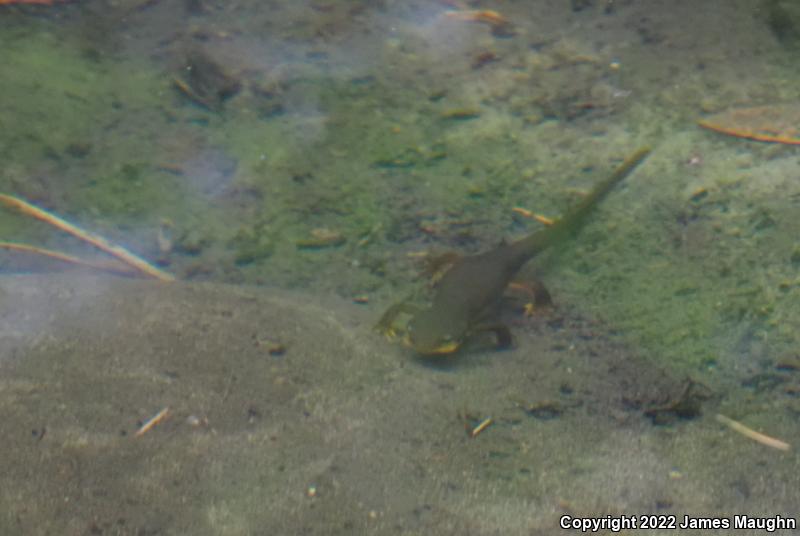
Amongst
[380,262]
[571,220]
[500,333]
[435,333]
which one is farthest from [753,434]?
[380,262]

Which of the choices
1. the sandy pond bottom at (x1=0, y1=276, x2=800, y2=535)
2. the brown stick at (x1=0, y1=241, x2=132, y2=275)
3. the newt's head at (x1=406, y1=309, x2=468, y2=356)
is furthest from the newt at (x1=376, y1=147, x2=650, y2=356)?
the brown stick at (x1=0, y1=241, x2=132, y2=275)

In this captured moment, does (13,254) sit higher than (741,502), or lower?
lower

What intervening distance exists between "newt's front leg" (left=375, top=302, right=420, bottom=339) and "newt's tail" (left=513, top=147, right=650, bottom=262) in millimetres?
664

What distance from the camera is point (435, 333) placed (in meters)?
3.71

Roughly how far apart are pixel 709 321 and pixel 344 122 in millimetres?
2471

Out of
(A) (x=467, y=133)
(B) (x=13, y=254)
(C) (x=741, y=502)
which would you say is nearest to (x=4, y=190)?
(B) (x=13, y=254)

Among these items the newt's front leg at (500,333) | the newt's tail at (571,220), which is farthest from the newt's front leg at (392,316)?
the newt's tail at (571,220)

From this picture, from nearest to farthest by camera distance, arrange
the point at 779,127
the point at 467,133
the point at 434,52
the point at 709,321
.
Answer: the point at 709,321
the point at 779,127
the point at 467,133
the point at 434,52

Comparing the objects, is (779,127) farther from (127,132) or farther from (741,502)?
(127,132)

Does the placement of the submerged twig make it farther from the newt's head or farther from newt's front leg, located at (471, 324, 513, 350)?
the newt's head

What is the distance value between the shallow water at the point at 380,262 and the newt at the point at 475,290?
8 cm

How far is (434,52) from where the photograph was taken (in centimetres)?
563

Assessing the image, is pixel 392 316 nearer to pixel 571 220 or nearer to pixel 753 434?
pixel 571 220

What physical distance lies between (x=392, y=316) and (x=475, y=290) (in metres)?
0.46
